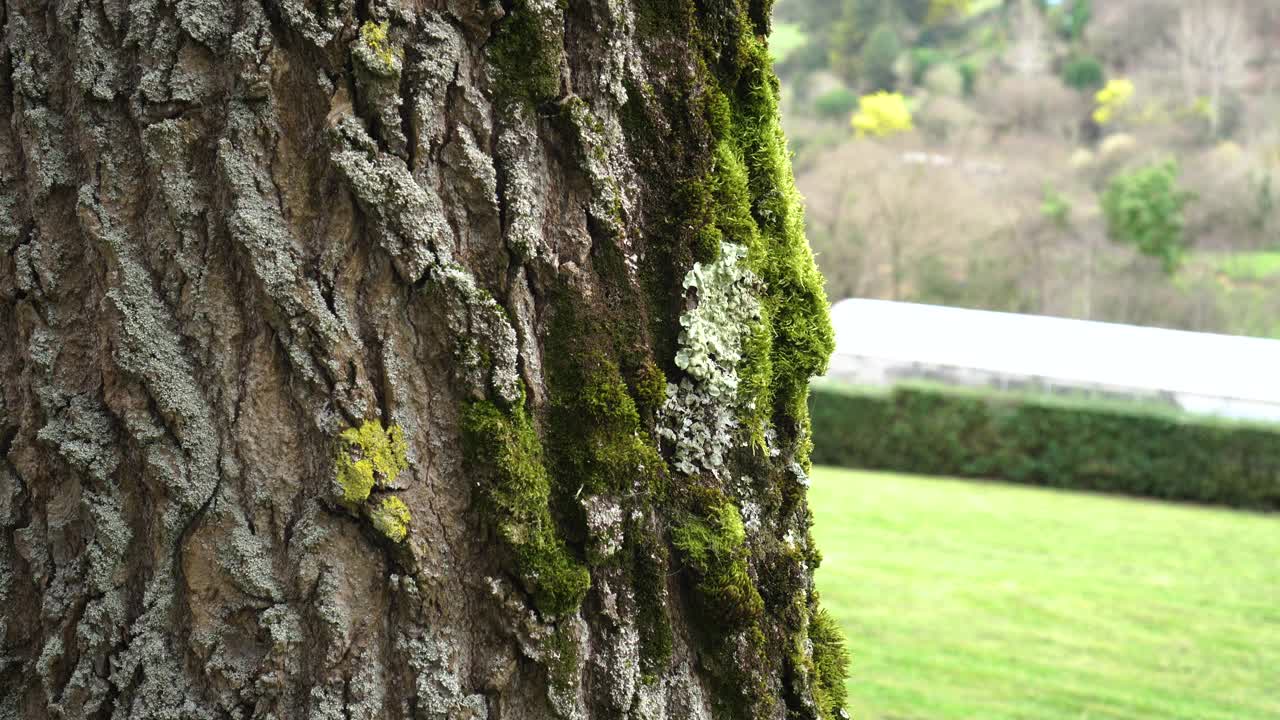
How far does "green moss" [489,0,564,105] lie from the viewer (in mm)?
1378

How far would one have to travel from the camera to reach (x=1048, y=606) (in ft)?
26.1

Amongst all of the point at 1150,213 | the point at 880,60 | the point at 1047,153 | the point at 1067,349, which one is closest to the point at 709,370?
the point at 1067,349

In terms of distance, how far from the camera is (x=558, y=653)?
1387 mm

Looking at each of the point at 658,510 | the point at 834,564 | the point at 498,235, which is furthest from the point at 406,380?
the point at 834,564

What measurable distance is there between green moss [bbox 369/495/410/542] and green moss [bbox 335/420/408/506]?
0.02m

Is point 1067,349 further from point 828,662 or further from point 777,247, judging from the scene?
point 777,247

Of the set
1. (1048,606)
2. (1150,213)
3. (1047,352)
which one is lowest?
(1048,606)

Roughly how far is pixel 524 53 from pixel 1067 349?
1465 cm

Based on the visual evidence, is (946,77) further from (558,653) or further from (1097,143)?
(558,653)

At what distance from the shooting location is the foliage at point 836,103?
32750 millimetres

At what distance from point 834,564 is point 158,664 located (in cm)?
799

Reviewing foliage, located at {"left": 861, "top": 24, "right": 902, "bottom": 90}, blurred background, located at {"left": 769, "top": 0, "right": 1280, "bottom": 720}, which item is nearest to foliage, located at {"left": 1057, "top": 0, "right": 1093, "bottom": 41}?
blurred background, located at {"left": 769, "top": 0, "right": 1280, "bottom": 720}

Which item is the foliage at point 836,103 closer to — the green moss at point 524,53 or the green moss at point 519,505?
the green moss at point 524,53

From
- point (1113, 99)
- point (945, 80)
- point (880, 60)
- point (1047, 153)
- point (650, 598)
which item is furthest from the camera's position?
point (880, 60)
